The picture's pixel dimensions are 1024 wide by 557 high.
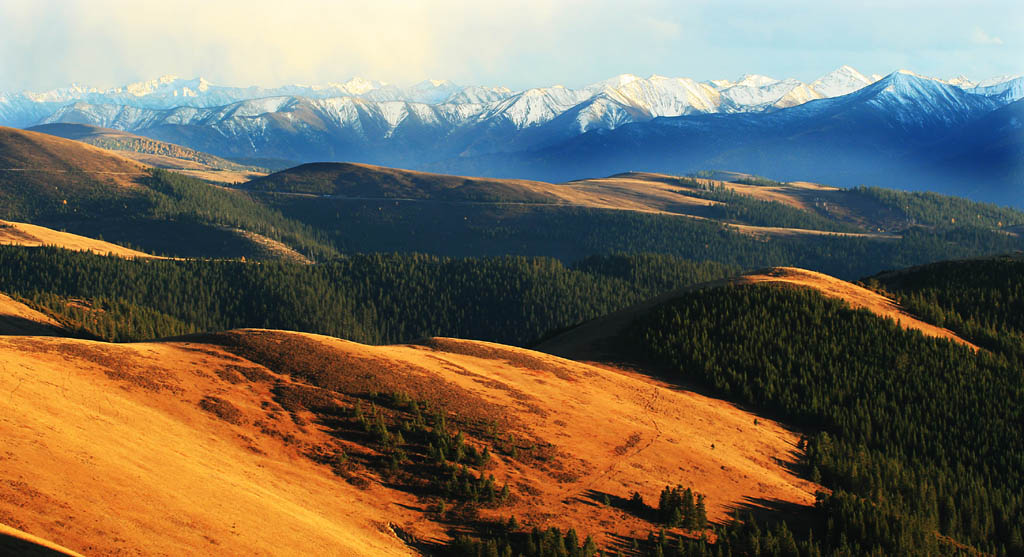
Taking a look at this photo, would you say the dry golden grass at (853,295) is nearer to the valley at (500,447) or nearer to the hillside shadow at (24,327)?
the valley at (500,447)

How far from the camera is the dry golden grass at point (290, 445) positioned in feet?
131

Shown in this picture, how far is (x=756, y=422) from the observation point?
294ft

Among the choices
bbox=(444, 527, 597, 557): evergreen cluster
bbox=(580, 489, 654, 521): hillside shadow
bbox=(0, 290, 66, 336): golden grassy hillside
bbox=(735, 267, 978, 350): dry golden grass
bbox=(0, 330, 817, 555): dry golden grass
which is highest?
bbox=(735, 267, 978, 350): dry golden grass

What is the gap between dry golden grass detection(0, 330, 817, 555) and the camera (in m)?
39.9

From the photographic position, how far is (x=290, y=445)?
5616cm

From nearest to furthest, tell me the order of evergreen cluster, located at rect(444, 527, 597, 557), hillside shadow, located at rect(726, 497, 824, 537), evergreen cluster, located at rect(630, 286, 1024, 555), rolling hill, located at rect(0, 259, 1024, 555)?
rolling hill, located at rect(0, 259, 1024, 555)
evergreen cluster, located at rect(444, 527, 597, 557)
hillside shadow, located at rect(726, 497, 824, 537)
evergreen cluster, located at rect(630, 286, 1024, 555)

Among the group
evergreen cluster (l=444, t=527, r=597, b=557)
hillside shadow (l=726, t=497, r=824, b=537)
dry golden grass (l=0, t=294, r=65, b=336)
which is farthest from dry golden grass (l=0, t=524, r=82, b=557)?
dry golden grass (l=0, t=294, r=65, b=336)

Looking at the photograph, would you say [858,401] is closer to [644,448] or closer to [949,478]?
[949,478]

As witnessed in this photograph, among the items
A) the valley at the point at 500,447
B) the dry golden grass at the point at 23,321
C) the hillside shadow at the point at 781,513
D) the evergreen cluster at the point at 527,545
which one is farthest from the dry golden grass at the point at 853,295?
the dry golden grass at the point at 23,321

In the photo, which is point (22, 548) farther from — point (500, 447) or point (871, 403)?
point (871, 403)

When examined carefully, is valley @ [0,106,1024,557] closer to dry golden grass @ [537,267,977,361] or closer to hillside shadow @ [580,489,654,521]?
hillside shadow @ [580,489,654,521]

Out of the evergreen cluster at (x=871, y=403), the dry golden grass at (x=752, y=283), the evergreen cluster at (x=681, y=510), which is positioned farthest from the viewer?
the dry golden grass at (x=752, y=283)

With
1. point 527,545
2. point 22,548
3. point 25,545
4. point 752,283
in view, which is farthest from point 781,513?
point 752,283

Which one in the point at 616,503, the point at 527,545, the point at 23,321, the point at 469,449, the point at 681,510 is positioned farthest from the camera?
the point at 23,321
